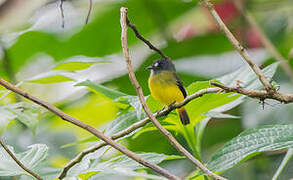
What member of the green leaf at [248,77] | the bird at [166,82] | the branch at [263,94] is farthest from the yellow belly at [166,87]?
the branch at [263,94]

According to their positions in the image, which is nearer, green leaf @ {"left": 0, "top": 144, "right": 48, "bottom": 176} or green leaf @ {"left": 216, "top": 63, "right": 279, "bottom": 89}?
green leaf @ {"left": 0, "top": 144, "right": 48, "bottom": 176}

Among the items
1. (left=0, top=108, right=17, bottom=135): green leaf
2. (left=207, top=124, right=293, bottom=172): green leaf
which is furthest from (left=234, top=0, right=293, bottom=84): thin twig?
(left=0, top=108, right=17, bottom=135): green leaf

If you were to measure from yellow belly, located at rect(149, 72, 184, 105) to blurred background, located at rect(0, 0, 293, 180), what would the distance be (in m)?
0.05

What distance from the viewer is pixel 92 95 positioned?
166 cm

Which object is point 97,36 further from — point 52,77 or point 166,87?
point 52,77

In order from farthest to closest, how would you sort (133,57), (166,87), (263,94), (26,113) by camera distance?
1. (133,57)
2. (166,87)
3. (26,113)
4. (263,94)

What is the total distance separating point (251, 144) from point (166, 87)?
3.39 ft

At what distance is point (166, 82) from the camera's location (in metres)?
1.91

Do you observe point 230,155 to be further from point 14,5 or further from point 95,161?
point 14,5

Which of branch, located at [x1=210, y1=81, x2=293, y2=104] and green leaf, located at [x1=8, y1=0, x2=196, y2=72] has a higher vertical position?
green leaf, located at [x1=8, y1=0, x2=196, y2=72]

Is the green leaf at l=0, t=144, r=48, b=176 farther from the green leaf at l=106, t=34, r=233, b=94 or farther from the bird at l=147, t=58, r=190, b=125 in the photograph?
the bird at l=147, t=58, r=190, b=125

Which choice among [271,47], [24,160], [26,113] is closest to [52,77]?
[26,113]

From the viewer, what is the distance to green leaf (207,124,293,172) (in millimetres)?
816

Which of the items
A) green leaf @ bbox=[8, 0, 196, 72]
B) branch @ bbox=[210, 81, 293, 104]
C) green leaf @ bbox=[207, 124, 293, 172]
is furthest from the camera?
green leaf @ bbox=[8, 0, 196, 72]
